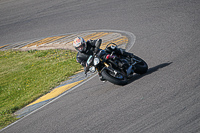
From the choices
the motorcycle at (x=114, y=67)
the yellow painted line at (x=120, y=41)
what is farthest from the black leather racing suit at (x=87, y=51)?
the yellow painted line at (x=120, y=41)

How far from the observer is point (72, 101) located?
778 cm

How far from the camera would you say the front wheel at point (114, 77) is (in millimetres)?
7215

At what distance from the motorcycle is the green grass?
270cm

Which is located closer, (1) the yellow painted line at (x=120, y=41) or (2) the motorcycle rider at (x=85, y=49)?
(2) the motorcycle rider at (x=85, y=49)

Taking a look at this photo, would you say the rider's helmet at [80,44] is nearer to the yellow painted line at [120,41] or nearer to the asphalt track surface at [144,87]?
the asphalt track surface at [144,87]

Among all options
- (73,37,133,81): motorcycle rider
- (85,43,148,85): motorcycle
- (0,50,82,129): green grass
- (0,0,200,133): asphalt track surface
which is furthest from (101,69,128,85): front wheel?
(0,50,82,129): green grass

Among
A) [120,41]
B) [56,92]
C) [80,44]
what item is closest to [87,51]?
[80,44]

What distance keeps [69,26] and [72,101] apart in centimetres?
710

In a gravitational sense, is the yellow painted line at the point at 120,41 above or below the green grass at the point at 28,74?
above

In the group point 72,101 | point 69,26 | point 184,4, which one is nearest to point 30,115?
point 72,101

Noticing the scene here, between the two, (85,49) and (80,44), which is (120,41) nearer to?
(85,49)

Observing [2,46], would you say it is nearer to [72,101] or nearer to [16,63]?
[16,63]

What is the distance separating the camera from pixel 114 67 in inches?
300

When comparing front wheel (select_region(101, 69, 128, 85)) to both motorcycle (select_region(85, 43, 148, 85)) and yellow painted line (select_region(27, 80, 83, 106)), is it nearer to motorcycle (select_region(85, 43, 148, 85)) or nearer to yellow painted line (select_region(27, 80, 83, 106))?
motorcycle (select_region(85, 43, 148, 85))
